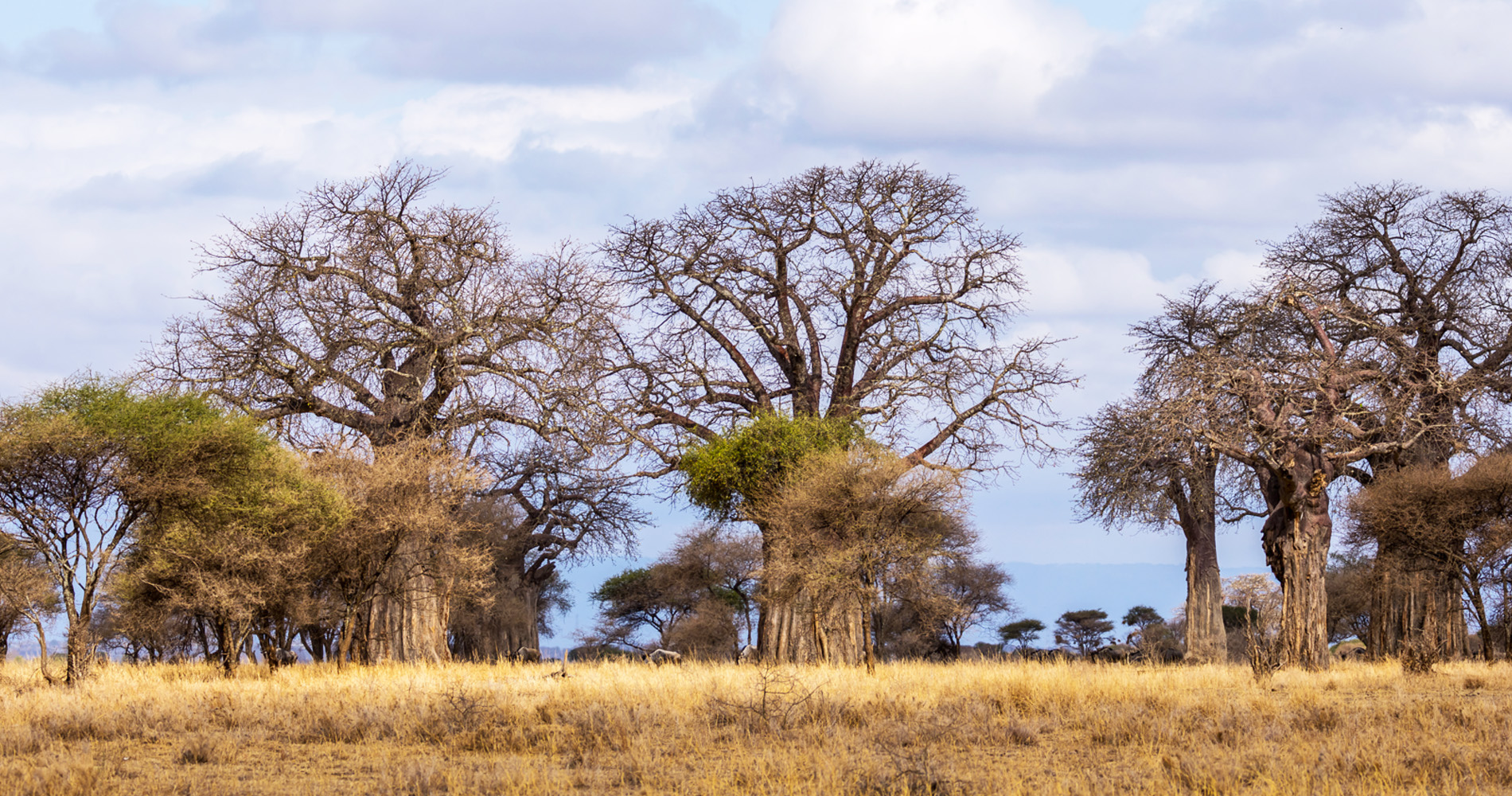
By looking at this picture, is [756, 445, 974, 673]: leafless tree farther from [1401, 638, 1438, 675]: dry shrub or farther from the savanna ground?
[1401, 638, 1438, 675]: dry shrub

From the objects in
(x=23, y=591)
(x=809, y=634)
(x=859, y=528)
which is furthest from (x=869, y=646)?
(x=23, y=591)

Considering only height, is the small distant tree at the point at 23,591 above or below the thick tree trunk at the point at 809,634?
above

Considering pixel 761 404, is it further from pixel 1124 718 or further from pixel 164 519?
pixel 1124 718

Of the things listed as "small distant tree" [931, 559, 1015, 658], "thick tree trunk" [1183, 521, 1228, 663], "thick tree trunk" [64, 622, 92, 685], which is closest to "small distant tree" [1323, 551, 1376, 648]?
"thick tree trunk" [1183, 521, 1228, 663]

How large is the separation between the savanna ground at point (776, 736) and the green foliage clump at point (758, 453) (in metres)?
8.73

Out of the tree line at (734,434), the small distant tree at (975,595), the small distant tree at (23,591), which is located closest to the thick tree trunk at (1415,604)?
the tree line at (734,434)

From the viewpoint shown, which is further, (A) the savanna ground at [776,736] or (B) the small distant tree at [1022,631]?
(B) the small distant tree at [1022,631]

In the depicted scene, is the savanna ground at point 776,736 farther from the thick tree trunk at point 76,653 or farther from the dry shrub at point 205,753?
the thick tree trunk at point 76,653

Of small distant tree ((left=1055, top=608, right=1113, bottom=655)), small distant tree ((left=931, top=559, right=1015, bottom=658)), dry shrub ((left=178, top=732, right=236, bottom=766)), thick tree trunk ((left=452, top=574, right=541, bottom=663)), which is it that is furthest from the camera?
small distant tree ((left=1055, top=608, right=1113, bottom=655))

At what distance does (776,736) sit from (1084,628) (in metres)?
49.4

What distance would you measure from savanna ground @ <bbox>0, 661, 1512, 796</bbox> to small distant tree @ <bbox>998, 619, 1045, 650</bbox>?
3957 cm

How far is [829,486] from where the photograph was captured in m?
24.3

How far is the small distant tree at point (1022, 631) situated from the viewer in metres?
59.8

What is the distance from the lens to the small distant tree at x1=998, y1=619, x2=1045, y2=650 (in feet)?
196
